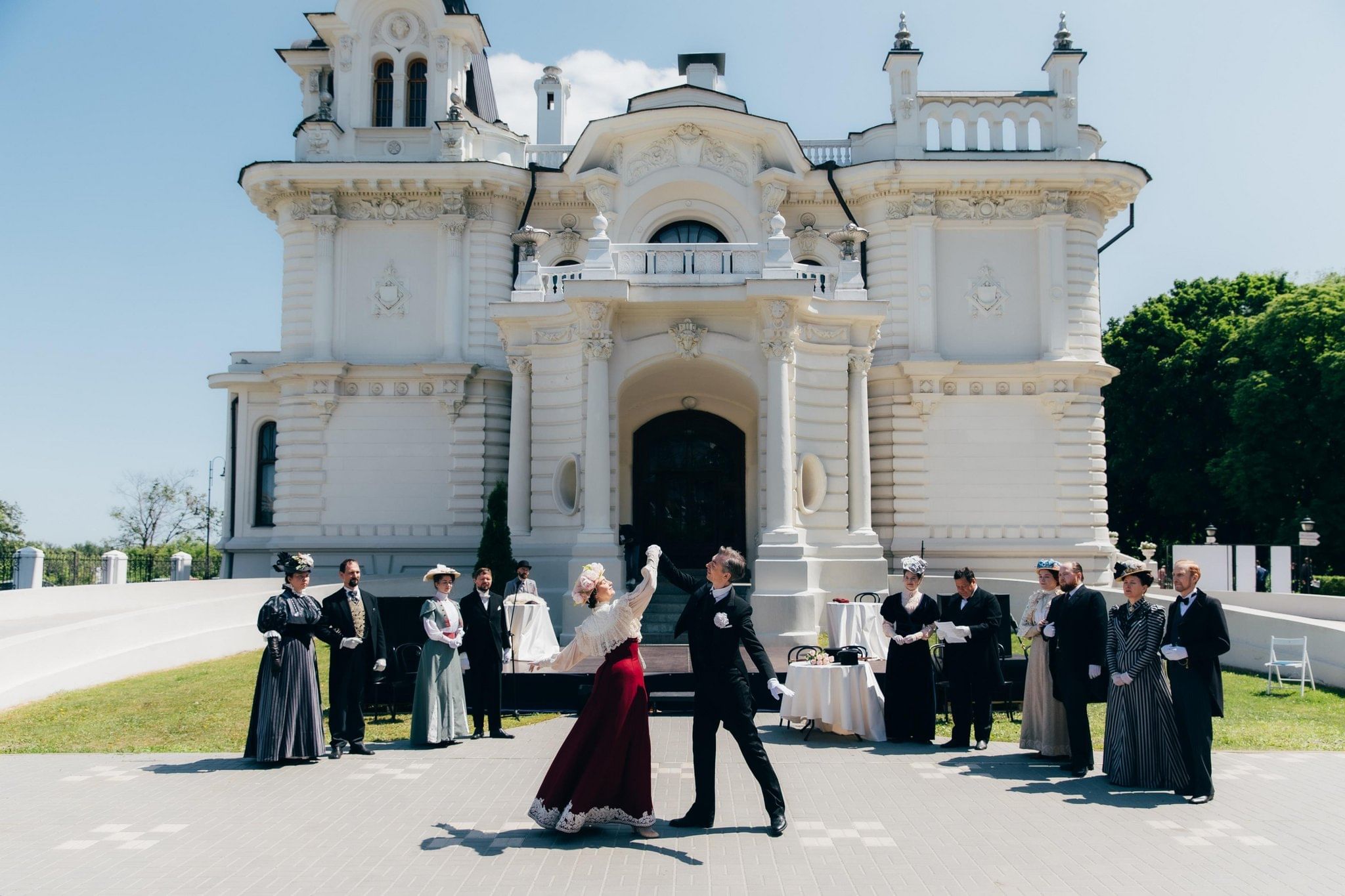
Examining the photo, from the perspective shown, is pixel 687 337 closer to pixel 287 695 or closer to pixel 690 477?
pixel 690 477

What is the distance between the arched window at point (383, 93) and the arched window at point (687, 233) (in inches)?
323

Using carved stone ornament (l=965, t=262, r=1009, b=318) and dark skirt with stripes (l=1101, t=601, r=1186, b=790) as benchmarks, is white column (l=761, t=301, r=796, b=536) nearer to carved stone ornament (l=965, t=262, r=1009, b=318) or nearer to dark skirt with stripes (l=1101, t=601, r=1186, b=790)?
carved stone ornament (l=965, t=262, r=1009, b=318)

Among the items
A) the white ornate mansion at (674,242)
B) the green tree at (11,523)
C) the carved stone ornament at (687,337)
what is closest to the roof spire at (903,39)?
the white ornate mansion at (674,242)

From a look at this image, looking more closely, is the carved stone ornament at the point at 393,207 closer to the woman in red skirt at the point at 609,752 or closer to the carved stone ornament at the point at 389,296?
the carved stone ornament at the point at 389,296

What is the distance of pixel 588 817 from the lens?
8.08 meters

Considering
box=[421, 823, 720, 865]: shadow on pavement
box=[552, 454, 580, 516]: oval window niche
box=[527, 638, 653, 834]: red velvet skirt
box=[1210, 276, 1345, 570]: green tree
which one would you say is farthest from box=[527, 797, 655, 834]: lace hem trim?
box=[1210, 276, 1345, 570]: green tree

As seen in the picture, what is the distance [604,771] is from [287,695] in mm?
4232

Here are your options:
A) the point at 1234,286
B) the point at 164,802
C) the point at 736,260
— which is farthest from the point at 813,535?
the point at 1234,286

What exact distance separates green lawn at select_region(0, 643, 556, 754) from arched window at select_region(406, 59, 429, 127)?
17.7 m

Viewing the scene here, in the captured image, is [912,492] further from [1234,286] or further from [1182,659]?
[1234,286]

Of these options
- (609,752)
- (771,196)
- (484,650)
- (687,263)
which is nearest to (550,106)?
(771,196)

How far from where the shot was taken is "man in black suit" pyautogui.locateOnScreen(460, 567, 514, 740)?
40.9 feet

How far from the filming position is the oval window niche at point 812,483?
71.9 feet

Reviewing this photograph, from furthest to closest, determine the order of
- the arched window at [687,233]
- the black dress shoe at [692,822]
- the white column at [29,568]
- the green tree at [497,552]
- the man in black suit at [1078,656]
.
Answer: the arched window at [687,233] < the white column at [29,568] < the green tree at [497,552] < the man in black suit at [1078,656] < the black dress shoe at [692,822]
